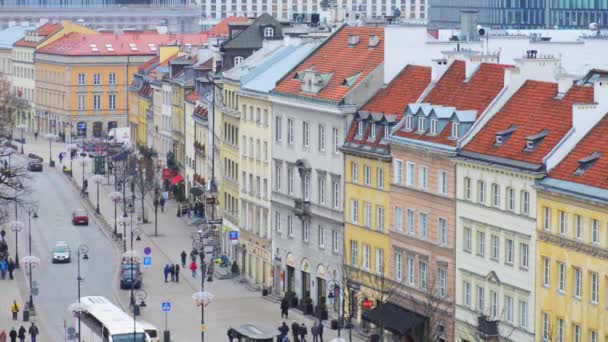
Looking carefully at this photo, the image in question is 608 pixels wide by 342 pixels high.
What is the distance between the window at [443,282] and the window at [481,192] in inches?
222

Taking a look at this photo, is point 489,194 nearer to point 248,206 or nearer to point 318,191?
point 318,191

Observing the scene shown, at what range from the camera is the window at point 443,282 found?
96.4 meters

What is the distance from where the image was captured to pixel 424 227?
98625 mm

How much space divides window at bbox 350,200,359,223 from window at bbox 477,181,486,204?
52.9ft

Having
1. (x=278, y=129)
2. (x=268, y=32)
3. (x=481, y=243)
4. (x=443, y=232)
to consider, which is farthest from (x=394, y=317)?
(x=268, y=32)

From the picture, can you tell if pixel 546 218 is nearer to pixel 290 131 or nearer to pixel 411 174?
Answer: pixel 411 174

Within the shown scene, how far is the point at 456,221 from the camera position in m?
94.8

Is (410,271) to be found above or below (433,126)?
below

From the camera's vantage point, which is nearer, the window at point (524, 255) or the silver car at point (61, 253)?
the window at point (524, 255)

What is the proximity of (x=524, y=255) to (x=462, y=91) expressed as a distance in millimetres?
13801

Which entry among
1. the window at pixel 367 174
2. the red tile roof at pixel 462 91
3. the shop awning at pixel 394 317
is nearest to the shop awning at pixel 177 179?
the window at pixel 367 174

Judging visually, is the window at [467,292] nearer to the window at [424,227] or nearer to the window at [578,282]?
the window at [424,227]

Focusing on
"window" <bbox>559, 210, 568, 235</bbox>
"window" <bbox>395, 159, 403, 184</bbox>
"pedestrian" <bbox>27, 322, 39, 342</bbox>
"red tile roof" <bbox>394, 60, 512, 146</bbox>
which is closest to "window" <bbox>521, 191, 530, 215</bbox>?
"window" <bbox>559, 210, 568, 235</bbox>

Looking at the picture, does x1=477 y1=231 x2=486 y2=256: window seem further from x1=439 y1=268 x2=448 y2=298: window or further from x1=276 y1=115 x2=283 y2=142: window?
x1=276 y1=115 x2=283 y2=142: window
